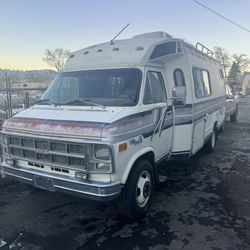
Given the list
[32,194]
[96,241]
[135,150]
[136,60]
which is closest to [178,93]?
[136,60]

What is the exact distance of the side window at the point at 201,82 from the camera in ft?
20.8

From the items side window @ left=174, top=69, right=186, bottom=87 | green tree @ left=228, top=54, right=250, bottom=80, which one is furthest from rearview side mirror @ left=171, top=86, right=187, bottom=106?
green tree @ left=228, top=54, right=250, bottom=80

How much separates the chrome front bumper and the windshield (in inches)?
48.6

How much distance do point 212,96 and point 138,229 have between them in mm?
5135

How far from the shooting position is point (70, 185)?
3832 millimetres

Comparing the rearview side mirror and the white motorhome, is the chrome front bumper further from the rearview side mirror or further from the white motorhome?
the rearview side mirror

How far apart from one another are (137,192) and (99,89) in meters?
1.81

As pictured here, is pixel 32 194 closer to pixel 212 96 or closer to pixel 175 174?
pixel 175 174

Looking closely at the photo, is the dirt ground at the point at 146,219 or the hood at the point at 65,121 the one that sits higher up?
the hood at the point at 65,121

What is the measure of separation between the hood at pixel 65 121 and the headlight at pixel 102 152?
5.6 inches

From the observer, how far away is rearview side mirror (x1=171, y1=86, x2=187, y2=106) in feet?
15.8

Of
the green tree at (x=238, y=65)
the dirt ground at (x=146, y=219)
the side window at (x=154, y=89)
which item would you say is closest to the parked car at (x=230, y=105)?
the dirt ground at (x=146, y=219)

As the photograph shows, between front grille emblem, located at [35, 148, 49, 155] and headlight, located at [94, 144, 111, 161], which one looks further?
front grille emblem, located at [35, 148, 49, 155]

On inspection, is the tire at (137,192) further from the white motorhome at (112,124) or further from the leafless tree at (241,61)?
the leafless tree at (241,61)
